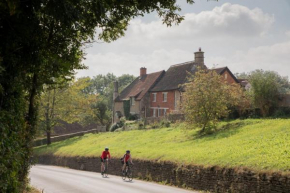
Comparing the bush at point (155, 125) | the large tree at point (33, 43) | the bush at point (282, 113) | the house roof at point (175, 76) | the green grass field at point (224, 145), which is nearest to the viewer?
the large tree at point (33, 43)

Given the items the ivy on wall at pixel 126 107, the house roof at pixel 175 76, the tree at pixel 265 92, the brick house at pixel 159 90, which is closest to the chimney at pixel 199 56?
the brick house at pixel 159 90

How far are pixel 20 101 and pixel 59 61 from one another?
7.24 feet

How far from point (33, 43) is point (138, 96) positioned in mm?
48121

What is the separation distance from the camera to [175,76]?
52750mm

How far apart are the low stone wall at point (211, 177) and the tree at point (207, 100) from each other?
762 cm

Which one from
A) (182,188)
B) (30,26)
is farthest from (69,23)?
(182,188)

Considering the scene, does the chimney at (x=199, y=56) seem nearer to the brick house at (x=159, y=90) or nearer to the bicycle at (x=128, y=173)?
the brick house at (x=159, y=90)

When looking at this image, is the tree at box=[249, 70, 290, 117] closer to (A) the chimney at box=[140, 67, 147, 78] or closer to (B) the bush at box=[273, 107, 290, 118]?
(B) the bush at box=[273, 107, 290, 118]

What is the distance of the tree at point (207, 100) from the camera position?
2864 cm

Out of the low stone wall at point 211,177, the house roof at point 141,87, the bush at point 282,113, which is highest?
the house roof at point 141,87

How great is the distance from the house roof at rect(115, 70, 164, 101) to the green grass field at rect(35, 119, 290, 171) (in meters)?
20.7

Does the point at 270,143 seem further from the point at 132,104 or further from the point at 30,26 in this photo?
the point at 132,104

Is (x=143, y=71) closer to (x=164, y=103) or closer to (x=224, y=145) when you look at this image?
(x=164, y=103)

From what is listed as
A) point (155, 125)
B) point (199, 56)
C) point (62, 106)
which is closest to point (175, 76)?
point (199, 56)
